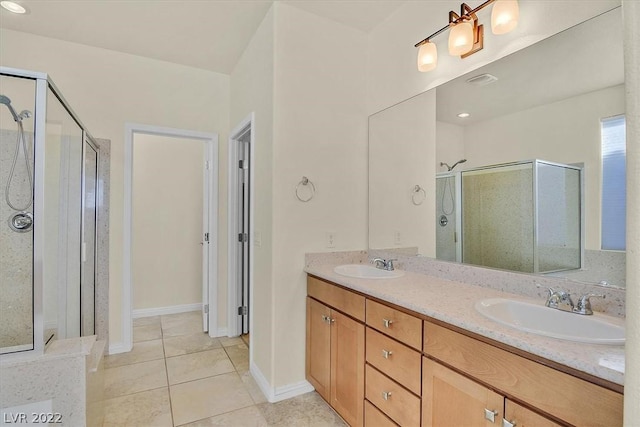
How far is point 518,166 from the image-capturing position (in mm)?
1546

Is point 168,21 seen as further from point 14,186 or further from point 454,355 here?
point 454,355

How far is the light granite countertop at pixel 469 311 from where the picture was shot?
832mm

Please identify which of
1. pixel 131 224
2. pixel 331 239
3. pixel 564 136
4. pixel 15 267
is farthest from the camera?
pixel 131 224

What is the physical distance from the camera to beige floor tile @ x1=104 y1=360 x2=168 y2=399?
2256mm

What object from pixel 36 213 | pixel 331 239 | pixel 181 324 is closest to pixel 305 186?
pixel 331 239

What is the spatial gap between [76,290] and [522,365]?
261 centimetres

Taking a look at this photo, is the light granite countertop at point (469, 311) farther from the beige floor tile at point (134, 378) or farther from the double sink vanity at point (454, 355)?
the beige floor tile at point (134, 378)

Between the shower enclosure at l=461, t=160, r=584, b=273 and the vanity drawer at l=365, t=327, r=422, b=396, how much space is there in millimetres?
674

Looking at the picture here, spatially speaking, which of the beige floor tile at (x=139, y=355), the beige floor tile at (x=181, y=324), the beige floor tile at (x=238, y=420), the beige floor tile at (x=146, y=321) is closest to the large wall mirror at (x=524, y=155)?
the beige floor tile at (x=238, y=420)

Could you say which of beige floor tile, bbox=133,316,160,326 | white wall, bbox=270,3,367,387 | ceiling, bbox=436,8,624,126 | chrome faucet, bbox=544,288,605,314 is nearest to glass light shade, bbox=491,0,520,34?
ceiling, bbox=436,8,624,126

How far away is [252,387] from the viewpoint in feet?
7.53

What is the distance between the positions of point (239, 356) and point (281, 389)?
79cm

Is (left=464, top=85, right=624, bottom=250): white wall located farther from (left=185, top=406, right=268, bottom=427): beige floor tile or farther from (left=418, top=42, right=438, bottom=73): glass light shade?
(left=185, top=406, right=268, bottom=427): beige floor tile

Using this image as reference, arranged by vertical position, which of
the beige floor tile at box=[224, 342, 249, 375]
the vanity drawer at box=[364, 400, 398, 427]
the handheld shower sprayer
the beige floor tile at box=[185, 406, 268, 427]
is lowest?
the beige floor tile at box=[224, 342, 249, 375]
